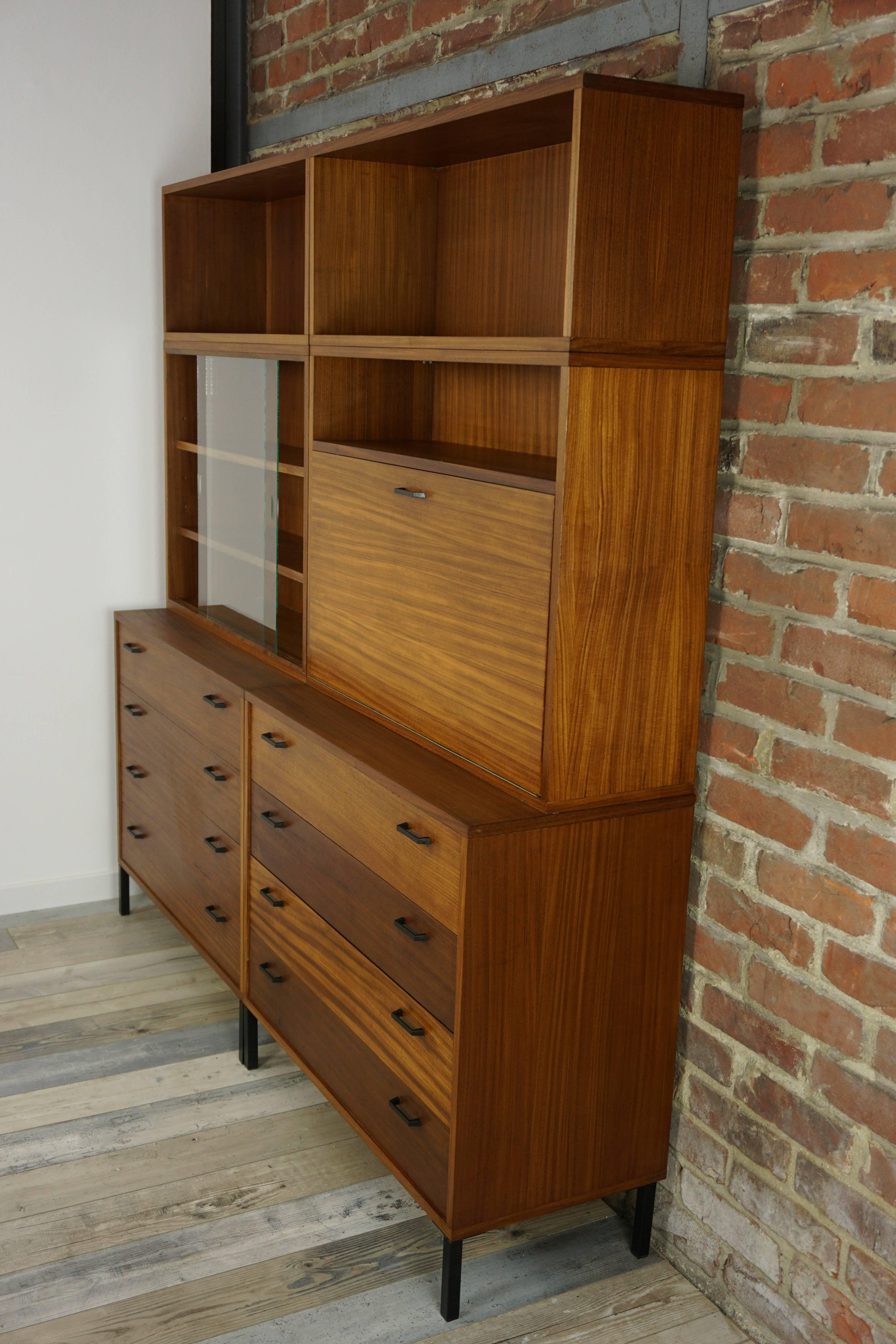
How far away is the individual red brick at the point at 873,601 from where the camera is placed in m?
1.71

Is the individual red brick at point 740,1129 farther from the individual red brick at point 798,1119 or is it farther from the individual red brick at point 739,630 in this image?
the individual red brick at point 739,630

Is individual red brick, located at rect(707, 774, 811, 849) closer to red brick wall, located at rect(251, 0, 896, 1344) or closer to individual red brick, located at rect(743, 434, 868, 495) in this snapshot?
red brick wall, located at rect(251, 0, 896, 1344)

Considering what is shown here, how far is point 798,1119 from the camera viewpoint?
76.4 inches

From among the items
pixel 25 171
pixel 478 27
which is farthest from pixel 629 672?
pixel 25 171

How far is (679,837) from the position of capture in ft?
6.74

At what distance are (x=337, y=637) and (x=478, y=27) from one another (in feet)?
4.12

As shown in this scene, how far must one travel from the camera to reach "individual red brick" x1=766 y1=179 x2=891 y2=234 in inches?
65.7

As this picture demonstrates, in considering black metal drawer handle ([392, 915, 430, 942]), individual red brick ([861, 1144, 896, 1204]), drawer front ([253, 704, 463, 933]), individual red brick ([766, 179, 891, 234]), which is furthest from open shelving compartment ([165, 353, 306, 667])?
individual red brick ([861, 1144, 896, 1204])

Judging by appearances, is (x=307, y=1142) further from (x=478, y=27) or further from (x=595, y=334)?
(x=478, y=27)

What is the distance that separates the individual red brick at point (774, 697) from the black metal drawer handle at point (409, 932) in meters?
0.61

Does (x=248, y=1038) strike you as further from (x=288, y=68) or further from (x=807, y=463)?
(x=288, y=68)

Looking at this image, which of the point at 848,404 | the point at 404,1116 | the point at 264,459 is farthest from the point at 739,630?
the point at 264,459

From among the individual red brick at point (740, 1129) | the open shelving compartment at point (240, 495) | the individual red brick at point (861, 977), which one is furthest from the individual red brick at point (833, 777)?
the open shelving compartment at point (240, 495)

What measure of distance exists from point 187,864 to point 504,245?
162cm
